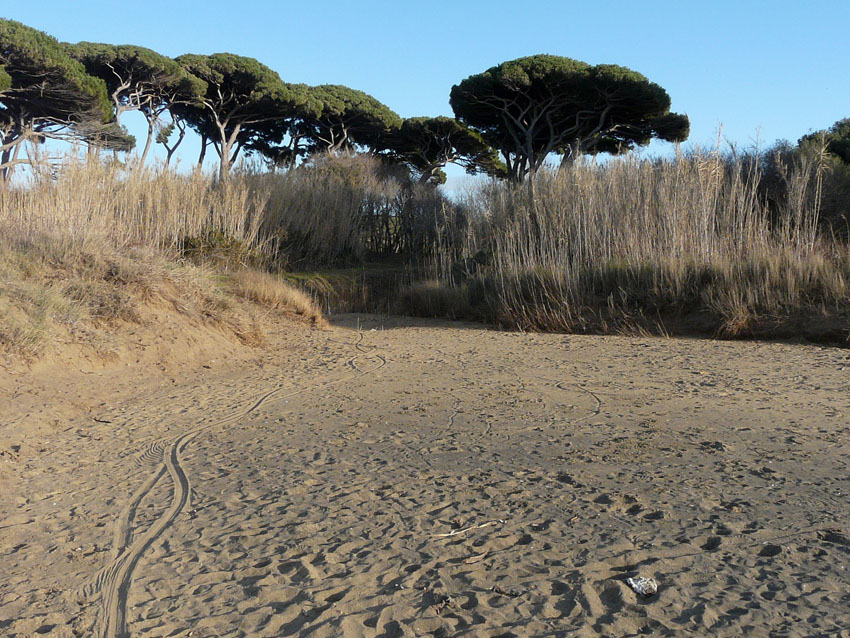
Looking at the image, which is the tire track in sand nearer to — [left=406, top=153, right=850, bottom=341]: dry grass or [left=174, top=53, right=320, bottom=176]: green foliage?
[left=406, top=153, right=850, bottom=341]: dry grass

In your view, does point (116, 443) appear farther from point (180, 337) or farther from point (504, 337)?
point (504, 337)

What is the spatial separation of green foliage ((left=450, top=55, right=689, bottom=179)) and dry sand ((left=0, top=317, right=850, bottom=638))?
1651 cm

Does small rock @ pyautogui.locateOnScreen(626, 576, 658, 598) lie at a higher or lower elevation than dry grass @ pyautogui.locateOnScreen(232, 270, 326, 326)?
lower

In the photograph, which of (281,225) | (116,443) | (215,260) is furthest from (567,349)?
(281,225)

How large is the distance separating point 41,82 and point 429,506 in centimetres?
2046

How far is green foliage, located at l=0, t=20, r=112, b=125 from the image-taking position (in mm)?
18219

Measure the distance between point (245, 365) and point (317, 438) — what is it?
292cm

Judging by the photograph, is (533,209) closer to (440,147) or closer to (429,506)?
(429,506)

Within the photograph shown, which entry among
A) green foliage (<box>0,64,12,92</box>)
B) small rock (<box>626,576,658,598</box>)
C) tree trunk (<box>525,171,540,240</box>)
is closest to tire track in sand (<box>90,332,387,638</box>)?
small rock (<box>626,576,658,598</box>)

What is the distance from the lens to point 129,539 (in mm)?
2979

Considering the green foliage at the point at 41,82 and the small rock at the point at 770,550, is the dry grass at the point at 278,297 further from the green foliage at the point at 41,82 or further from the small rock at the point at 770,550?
the green foliage at the point at 41,82

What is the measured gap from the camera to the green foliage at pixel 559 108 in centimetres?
2138

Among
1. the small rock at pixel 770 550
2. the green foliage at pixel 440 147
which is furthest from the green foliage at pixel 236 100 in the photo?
the small rock at pixel 770 550

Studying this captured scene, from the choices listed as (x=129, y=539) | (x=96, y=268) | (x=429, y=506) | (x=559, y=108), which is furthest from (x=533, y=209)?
(x=559, y=108)
